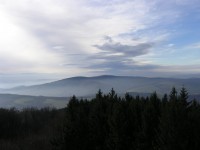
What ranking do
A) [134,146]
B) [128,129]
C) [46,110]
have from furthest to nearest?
[46,110], [128,129], [134,146]

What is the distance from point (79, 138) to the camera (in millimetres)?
15922

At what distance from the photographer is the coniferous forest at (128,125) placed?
442 inches

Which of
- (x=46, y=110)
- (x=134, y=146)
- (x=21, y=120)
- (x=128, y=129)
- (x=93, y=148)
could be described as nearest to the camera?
(x=134, y=146)

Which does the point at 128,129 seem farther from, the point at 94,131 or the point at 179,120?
the point at 179,120

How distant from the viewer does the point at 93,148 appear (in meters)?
15.7

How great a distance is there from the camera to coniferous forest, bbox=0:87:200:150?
1123cm

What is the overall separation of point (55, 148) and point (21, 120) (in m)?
12.3

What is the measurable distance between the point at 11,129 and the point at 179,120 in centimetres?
1741

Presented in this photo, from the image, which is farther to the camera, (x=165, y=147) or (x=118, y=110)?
(x=118, y=110)

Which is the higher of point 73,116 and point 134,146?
point 73,116

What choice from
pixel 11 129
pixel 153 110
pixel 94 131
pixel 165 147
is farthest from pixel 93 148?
pixel 11 129

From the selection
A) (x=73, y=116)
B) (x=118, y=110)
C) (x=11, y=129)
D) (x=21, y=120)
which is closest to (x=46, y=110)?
(x=21, y=120)

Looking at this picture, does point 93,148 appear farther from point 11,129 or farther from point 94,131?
point 11,129

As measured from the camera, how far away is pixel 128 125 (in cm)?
1443
